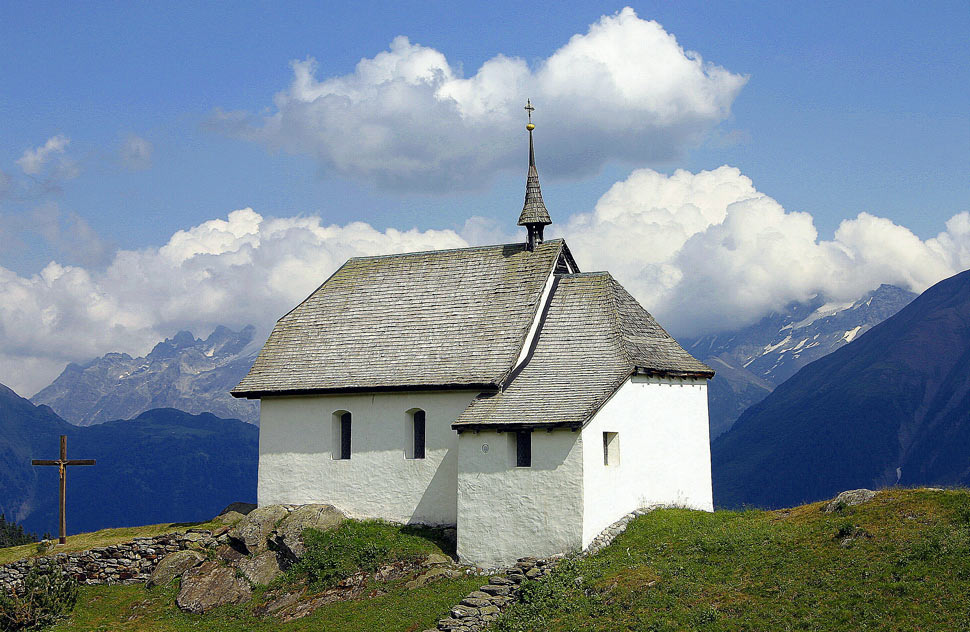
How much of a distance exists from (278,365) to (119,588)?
11.3 metres

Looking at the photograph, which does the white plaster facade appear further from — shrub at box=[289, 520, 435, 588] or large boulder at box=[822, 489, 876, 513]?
large boulder at box=[822, 489, 876, 513]

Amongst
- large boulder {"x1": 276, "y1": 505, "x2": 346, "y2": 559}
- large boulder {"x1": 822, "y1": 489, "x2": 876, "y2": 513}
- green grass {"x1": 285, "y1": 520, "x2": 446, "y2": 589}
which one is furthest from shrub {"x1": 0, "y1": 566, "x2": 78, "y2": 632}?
large boulder {"x1": 822, "y1": 489, "x2": 876, "y2": 513}

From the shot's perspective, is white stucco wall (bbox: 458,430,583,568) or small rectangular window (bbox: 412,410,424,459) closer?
white stucco wall (bbox: 458,430,583,568)

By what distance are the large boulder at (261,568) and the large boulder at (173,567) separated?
2454 mm

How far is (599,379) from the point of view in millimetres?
35250

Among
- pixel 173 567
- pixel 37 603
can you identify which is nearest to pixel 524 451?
pixel 173 567

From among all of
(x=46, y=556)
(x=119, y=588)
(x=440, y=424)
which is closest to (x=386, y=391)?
(x=440, y=424)

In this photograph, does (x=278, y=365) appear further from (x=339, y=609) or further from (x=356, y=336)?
(x=339, y=609)

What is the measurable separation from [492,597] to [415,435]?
1006cm

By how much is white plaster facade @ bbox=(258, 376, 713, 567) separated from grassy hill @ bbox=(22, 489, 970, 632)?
1.76 m

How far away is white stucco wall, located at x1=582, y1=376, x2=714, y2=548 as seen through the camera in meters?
33.6

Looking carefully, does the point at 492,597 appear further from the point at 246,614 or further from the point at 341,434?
the point at 341,434

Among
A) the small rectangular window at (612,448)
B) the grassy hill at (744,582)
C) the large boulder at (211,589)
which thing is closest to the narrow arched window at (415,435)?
the grassy hill at (744,582)

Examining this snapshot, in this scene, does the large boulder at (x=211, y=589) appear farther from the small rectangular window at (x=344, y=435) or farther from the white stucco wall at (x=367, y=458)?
the small rectangular window at (x=344, y=435)
